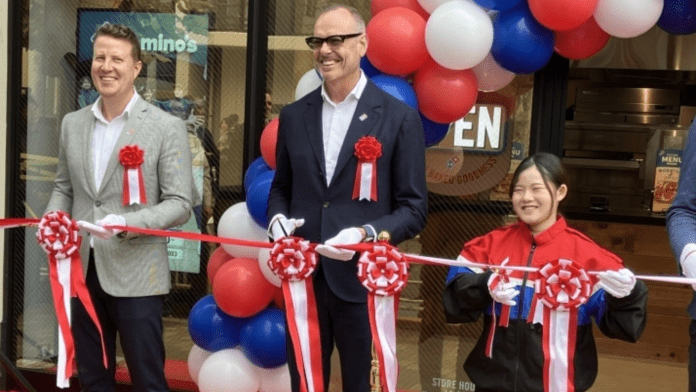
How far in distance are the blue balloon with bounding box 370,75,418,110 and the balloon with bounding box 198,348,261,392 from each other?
1320 mm

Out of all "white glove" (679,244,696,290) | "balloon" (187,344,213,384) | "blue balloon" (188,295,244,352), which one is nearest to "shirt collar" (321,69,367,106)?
"white glove" (679,244,696,290)

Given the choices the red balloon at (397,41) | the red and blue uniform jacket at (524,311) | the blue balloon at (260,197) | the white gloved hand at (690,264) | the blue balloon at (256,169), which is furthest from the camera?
the blue balloon at (256,169)

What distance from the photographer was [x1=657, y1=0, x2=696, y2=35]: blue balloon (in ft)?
10.7

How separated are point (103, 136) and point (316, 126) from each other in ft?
2.65

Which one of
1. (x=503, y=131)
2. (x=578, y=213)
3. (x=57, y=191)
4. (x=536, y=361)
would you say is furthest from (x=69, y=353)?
(x=578, y=213)

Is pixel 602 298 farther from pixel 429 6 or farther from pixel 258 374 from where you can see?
pixel 258 374

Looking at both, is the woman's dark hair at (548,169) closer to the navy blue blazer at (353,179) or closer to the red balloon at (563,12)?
the navy blue blazer at (353,179)

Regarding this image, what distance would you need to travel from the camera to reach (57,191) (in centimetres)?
317

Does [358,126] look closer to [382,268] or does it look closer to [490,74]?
[382,268]

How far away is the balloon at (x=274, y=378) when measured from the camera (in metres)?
3.71

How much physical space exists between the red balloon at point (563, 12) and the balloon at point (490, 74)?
302 millimetres

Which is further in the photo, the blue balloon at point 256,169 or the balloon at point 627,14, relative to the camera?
the blue balloon at point 256,169

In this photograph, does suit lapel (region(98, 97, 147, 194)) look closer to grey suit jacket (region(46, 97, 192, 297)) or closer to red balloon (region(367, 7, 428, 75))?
grey suit jacket (region(46, 97, 192, 297))

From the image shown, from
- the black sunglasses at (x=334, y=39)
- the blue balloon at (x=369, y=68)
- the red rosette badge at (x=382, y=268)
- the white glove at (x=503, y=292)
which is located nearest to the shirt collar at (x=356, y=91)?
the black sunglasses at (x=334, y=39)
